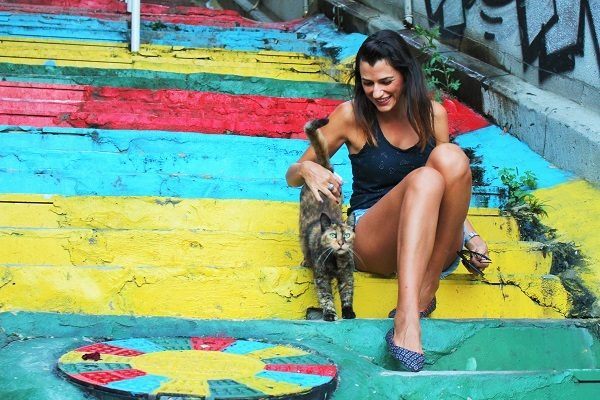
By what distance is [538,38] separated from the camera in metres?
6.95

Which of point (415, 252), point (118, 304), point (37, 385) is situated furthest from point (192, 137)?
point (37, 385)

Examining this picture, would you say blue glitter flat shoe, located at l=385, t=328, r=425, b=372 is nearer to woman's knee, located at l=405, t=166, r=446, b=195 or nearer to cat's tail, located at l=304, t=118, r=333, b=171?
woman's knee, located at l=405, t=166, r=446, b=195

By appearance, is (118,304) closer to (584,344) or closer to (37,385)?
(37,385)

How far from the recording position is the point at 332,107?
23.8ft

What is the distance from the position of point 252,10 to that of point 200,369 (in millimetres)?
10935

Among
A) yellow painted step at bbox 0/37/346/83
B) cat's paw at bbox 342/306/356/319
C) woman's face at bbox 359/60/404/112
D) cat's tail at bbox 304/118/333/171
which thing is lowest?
cat's paw at bbox 342/306/356/319

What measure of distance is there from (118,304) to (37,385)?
1145 millimetres

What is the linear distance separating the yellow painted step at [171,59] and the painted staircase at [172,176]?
0.02m

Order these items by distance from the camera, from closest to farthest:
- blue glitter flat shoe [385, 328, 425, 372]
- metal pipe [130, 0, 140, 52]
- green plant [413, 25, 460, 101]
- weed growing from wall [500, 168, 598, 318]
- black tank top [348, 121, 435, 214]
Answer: blue glitter flat shoe [385, 328, 425, 372]
black tank top [348, 121, 435, 214]
weed growing from wall [500, 168, 598, 318]
green plant [413, 25, 460, 101]
metal pipe [130, 0, 140, 52]

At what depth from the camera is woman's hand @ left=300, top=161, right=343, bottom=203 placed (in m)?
4.12

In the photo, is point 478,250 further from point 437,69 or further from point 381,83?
point 437,69

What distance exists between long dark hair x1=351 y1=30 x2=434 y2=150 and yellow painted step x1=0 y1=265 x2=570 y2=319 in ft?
2.37

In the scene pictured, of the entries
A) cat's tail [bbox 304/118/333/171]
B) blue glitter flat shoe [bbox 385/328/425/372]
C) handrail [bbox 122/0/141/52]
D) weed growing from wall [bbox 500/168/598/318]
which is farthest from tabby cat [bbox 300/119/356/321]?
handrail [bbox 122/0/141/52]

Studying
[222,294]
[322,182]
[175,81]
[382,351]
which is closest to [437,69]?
[175,81]
